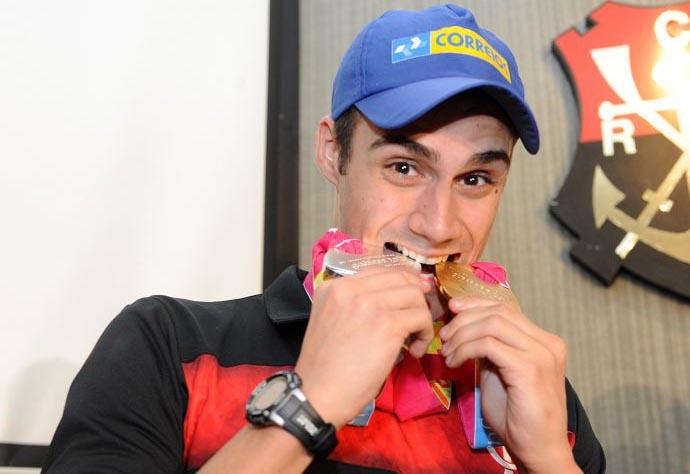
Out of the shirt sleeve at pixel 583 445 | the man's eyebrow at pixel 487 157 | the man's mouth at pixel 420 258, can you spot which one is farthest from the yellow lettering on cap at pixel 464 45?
the shirt sleeve at pixel 583 445

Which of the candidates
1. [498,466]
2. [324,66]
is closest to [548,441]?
[498,466]

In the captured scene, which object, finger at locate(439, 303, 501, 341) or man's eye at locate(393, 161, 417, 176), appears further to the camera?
man's eye at locate(393, 161, 417, 176)

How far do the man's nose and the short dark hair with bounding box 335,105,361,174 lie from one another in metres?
0.16

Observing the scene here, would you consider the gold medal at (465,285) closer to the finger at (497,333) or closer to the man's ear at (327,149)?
the finger at (497,333)

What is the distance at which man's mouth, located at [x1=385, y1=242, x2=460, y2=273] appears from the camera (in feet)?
3.21

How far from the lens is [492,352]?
799 mm

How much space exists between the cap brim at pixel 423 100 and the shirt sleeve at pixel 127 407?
435 mm

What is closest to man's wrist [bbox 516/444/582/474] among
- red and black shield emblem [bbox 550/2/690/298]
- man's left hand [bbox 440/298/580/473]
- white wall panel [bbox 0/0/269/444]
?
man's left hand [bbox 440/298/580/473]

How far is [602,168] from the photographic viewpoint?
1740 mm

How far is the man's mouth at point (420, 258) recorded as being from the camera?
3.21 ft

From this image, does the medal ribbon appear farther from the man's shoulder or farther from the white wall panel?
the white wall panel

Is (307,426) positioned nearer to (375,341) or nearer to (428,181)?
(375,341)

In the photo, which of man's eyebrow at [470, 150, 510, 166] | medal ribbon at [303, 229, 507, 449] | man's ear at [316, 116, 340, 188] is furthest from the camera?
man's ear at [316, 116, 340, 188]

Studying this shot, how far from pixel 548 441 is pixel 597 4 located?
148 centimetres
